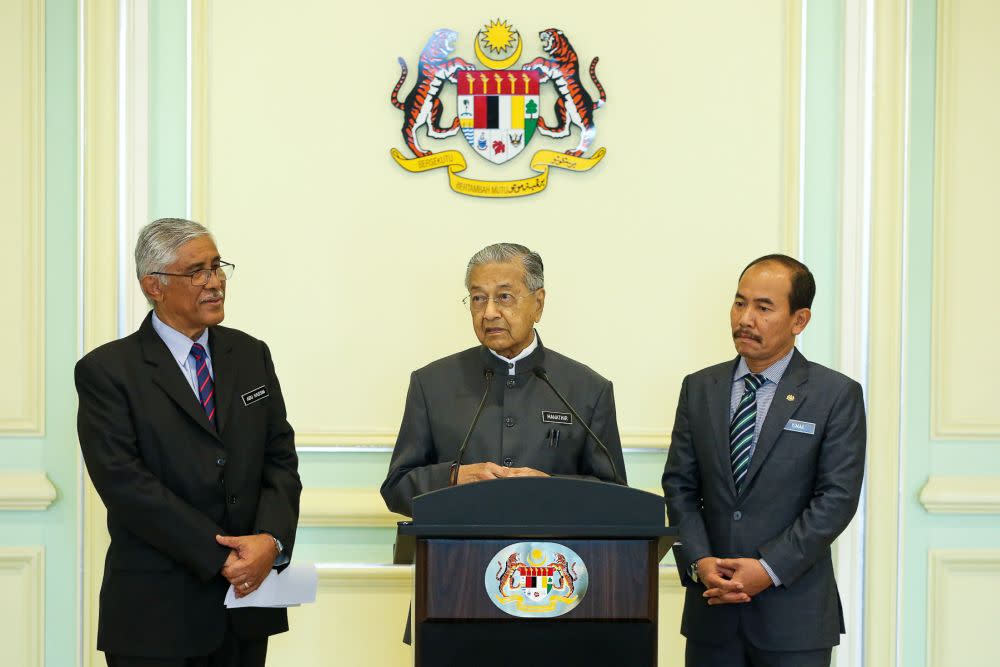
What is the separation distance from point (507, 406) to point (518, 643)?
0.78m

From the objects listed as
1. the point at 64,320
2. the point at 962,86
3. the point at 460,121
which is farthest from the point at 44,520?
the point at 962,86

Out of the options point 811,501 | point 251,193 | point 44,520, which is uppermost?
point 251,193

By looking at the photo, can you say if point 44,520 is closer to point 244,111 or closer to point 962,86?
point 244,111

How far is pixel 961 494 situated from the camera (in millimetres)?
3637

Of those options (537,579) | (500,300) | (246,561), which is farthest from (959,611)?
(246,561)

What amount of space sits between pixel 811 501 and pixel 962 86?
6.17 ft

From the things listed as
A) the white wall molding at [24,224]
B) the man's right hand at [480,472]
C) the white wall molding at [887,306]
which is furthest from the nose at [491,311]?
the white wall molding at [24,224]

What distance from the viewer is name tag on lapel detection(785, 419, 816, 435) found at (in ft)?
8.64

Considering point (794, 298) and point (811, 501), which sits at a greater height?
point (794, 298)

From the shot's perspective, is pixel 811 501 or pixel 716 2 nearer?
pixel 811 501

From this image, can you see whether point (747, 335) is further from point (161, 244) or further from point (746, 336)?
point (161, 244)

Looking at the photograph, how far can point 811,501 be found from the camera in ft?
8.57

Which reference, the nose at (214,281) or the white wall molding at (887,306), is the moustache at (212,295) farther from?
the white wall molding at (887,306)

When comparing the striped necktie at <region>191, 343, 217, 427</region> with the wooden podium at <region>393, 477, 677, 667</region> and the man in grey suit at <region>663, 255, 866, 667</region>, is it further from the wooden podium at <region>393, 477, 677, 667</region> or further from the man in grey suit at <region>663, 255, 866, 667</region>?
the man in grey suit at <region>663, 255, 866, 667</region>
